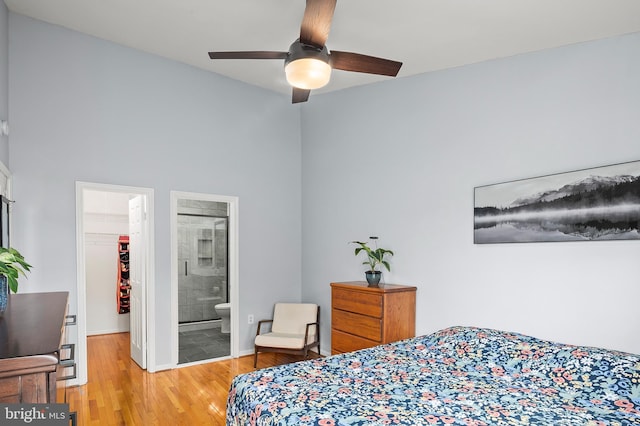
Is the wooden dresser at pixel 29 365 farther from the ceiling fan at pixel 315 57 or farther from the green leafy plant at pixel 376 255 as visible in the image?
the green leafy plant at pixel 376 255

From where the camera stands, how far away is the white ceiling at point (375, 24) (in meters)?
2.52

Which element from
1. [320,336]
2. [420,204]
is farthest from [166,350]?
[420,204]

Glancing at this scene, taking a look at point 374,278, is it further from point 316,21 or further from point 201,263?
point 201,263

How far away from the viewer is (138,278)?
14.3 ft

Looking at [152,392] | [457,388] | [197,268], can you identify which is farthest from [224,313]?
[457,388]

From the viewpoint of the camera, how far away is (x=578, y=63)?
8.92ft

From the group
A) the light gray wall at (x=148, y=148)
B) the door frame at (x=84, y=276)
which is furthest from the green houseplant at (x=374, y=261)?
the door frame at (x=84, y=276)

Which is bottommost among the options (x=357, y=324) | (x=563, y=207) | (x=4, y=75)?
(x=357, y=324)

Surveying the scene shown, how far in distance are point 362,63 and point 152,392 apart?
3.34m

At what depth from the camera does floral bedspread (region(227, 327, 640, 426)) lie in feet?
5.57

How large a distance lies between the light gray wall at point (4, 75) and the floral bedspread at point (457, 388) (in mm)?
2811

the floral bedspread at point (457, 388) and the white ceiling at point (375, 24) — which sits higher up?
the white ceiling at point (375, 24)

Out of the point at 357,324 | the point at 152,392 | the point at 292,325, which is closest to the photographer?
the point at 152,392

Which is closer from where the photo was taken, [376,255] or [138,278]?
[376,255]
